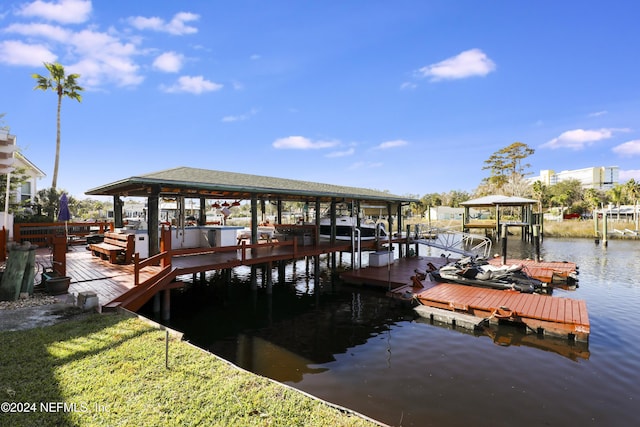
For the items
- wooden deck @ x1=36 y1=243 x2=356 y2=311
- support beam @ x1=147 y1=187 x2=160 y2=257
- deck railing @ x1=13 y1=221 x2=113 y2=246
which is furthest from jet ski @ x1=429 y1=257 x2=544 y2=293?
deck railing @ x1=13 y1=221 x2=113 y2=246

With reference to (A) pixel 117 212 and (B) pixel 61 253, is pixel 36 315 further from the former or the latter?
(A) pixel 117 212

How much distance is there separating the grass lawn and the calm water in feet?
7.58

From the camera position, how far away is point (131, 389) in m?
4.33

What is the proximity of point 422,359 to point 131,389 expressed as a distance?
6544 millimetres

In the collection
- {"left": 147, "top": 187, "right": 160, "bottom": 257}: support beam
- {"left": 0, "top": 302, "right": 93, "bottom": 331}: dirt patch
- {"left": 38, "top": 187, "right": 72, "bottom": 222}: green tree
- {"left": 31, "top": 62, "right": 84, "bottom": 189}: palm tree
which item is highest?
{"left": 31, "top": 62, "right": 84, "bottom": 189}: palm tree

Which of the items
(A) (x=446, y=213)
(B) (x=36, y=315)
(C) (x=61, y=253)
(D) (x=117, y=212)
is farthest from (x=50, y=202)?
(A) (x=446, y=213)

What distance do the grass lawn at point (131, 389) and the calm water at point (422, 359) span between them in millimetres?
2311

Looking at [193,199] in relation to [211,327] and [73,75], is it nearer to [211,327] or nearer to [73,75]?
[211,327]

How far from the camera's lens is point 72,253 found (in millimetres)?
14555

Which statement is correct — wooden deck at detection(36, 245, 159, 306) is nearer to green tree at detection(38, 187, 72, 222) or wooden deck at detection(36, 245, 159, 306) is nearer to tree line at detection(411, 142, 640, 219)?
green tree at detection(38, 187, 72, 222)

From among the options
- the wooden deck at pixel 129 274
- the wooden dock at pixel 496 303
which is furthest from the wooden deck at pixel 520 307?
the wooden deck at pixel 129 274

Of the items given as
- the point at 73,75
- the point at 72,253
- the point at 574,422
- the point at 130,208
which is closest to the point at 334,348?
the point at 574,422

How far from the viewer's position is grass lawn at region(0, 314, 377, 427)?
3830 mm

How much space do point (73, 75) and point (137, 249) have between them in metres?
26.0
